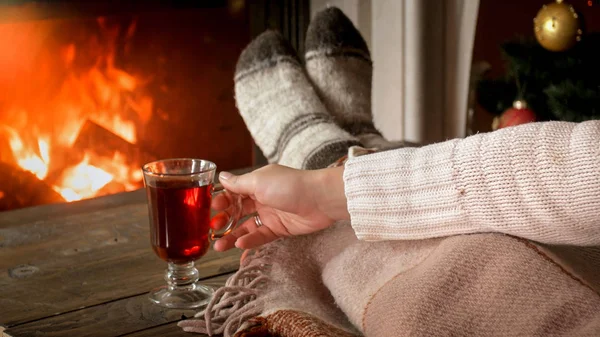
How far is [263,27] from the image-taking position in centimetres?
205

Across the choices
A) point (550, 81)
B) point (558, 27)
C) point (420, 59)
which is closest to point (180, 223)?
point (558, 27)

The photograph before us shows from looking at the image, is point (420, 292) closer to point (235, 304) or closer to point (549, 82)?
point (235, 304)

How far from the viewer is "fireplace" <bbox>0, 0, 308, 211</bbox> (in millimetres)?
1760

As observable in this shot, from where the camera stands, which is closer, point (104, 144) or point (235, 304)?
point (235, 304)

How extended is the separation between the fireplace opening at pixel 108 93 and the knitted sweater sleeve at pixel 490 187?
1147 millimetres

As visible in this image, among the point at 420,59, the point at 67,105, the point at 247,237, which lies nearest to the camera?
the point at 247,237

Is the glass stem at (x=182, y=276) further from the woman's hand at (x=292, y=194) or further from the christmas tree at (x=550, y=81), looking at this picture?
the christmas tree at (x=550, y=81)

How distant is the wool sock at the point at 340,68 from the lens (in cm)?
147

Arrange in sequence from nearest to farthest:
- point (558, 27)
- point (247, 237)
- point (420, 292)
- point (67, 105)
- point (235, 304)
Result: point (420, 292) < point (235, 304) < point (247, 237) < point (558, 27) < point (67, 105)

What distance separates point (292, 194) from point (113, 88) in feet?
3.73

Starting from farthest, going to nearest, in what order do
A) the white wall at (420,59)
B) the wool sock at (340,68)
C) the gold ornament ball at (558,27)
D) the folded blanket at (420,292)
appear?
the white wall at (420,59)
the gold ornament ball at (558,27)
the wool sock at (340,68)
the folded blanket at (420,292)

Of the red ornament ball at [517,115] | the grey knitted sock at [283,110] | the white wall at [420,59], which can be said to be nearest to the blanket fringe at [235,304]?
the grey knitted sock at [283,110]

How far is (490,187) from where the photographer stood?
757 millimetres

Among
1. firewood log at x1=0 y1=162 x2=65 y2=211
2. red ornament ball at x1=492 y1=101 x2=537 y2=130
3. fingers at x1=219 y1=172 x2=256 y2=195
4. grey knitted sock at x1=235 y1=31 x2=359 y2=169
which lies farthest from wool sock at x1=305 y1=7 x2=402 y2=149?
firewood log at x1=0 y1=162 x2=65 y2=211
